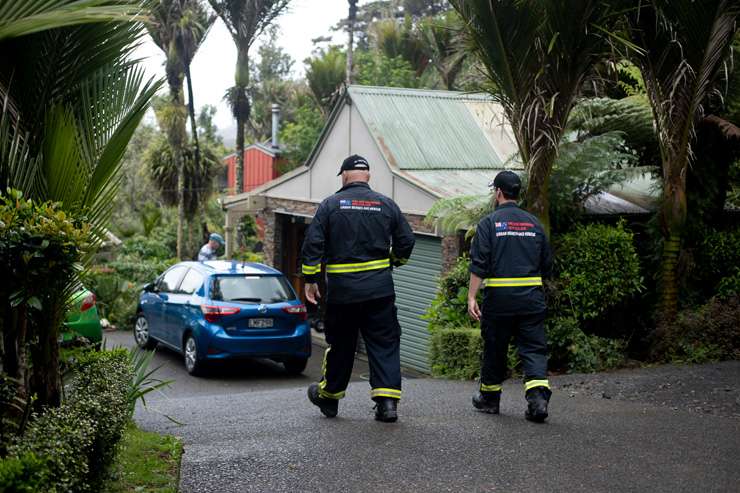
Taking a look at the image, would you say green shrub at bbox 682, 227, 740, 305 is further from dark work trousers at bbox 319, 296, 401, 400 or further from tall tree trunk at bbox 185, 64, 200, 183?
tall tree trunk at bbox 185, 64, 200, 183

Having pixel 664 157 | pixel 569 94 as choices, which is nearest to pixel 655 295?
pixel 664 157

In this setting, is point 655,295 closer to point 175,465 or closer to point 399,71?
point 175,465

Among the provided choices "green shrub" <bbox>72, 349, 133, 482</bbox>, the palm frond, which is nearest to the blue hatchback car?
"green shrub" <bbox>72, 349, 133, 482</bbox>

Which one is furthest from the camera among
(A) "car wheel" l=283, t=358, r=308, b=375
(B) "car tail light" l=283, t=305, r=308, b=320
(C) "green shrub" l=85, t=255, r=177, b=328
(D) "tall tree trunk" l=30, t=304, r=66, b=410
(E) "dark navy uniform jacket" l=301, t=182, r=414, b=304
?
(C) "green shrub" l=85, t=255, r=177, b=328

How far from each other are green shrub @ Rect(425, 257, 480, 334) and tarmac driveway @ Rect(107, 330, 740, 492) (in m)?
2.80

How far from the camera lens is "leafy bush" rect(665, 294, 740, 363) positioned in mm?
9891

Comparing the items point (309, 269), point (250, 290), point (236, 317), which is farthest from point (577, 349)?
point (250, 290)

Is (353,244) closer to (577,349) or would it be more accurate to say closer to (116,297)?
(577,349)

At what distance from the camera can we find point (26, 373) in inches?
181

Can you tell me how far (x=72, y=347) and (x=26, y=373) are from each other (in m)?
1.61

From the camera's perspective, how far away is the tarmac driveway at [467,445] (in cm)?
537

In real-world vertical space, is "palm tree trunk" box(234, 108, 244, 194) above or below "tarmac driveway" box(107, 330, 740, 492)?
above

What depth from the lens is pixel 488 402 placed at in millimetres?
7246

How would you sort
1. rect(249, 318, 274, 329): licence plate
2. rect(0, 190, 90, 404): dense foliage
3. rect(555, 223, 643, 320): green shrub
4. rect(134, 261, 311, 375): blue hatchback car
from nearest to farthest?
rect(0, 190, 90, 404): dense foliage < rect(555, 223, 643, 320): green shrub < rect(134, 261, 311, 375): blue hatchback car < rect(249, 318, 274, 329): licence plate
